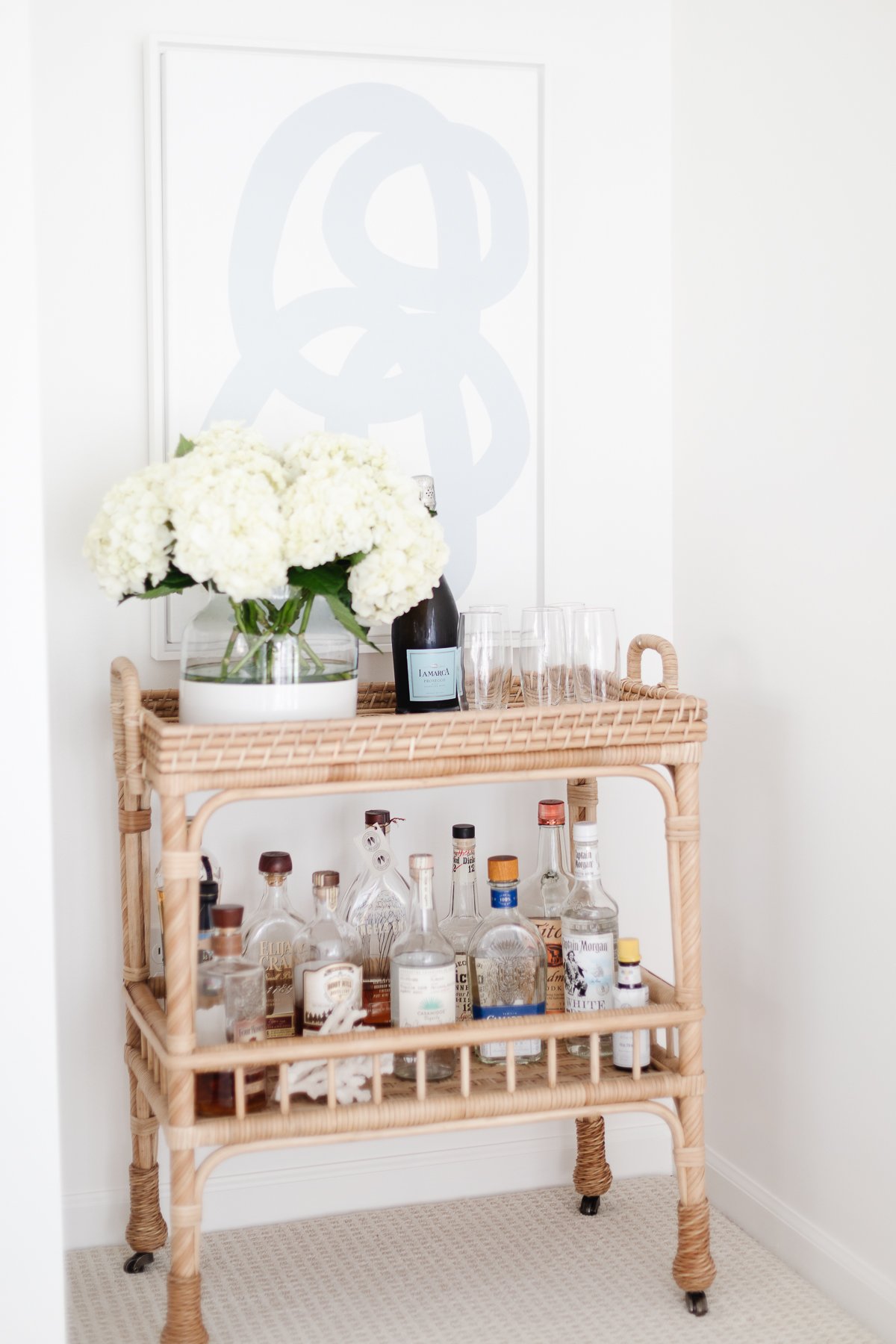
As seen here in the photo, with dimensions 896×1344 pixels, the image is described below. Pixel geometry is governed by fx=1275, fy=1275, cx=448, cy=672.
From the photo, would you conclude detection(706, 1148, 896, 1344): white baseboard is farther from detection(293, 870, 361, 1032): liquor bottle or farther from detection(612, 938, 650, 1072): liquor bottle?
detection(293, 870, 361, 1032): liquor bottle

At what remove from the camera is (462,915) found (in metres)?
1.82

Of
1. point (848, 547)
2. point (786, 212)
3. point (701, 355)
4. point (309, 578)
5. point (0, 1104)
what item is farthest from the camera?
point (701, 355)

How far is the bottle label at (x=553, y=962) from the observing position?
5.92ft

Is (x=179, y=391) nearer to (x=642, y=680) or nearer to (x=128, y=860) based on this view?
(x=128, y=860)

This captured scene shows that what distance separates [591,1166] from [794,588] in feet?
3.13

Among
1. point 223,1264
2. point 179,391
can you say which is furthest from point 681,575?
point 223,1264

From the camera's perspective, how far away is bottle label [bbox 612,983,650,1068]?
168cm

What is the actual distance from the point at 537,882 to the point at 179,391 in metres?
0.91

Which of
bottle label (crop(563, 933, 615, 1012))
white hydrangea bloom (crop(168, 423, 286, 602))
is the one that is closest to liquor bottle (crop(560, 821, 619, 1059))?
bottle label (crop(563, 933, 615, 1012))

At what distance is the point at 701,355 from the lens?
6.69ft

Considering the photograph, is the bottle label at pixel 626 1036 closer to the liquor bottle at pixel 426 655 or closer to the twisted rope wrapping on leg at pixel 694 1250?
Result: the twisted rope wrapping on leg at pixel 694 1250

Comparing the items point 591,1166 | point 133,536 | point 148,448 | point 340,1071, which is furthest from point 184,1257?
point 148,448

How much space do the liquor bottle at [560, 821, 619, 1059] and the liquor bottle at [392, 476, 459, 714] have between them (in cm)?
26

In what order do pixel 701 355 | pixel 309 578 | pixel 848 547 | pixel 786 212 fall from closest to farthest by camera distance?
1. pixel 309 578
2. pixel 848 547
3. pixel 786 212
4. pixel 701 355
